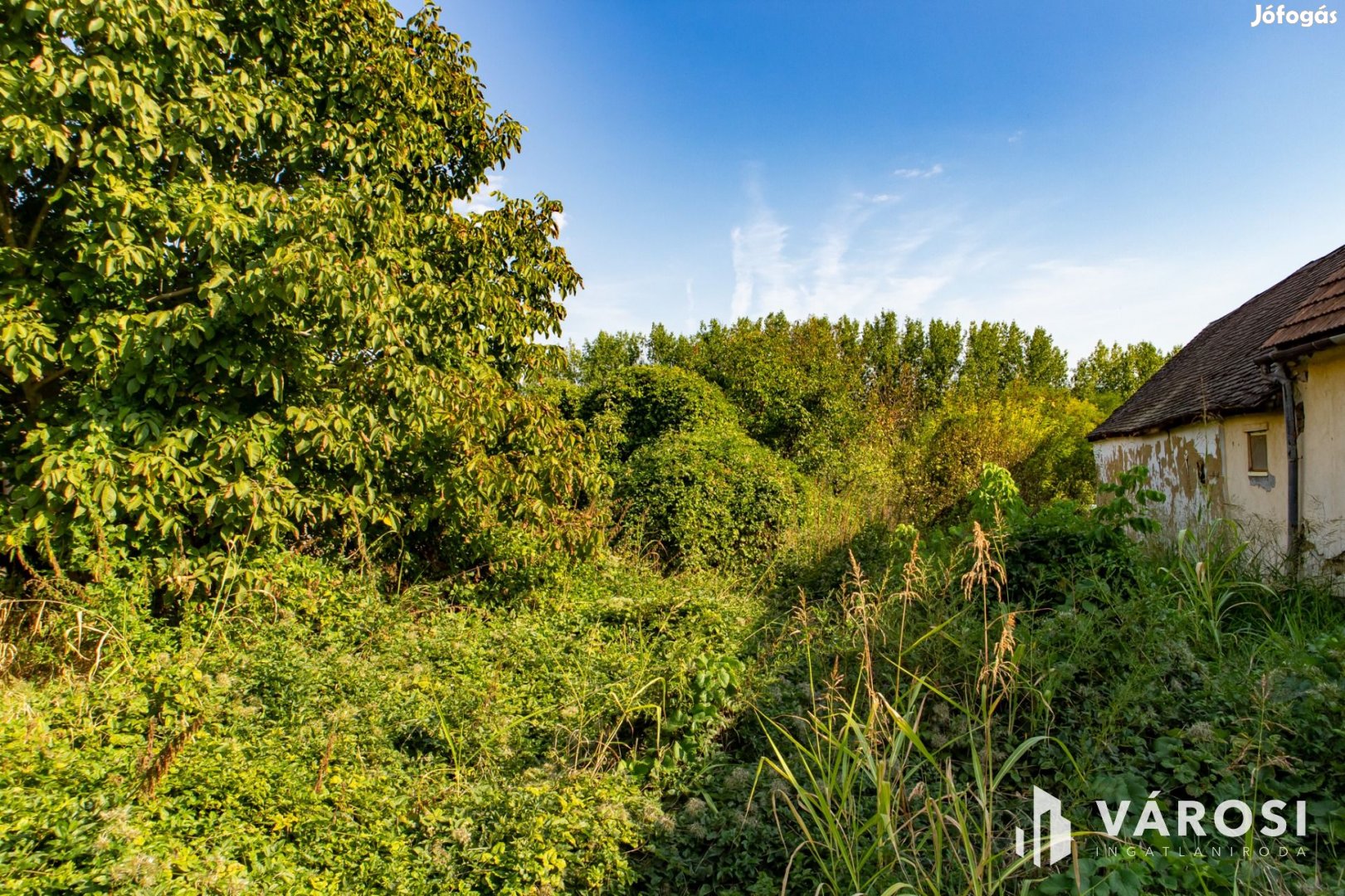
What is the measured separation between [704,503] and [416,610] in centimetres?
371

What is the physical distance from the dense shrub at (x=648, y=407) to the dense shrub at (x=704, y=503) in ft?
4.15

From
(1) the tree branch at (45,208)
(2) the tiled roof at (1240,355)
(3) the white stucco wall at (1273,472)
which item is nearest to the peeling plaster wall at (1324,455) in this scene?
(3) the white stucco wall at (1273,472)

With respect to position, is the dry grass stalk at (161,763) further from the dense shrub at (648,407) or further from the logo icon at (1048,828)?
the dense shrub at (648,407)

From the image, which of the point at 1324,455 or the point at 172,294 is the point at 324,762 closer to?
the point at 172,294

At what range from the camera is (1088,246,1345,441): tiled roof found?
5320 mm

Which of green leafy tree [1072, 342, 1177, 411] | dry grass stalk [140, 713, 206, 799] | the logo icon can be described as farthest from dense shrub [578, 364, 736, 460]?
green leafy tree [1072, 342, 1177, 411]

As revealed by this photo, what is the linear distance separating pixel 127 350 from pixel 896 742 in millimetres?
4642

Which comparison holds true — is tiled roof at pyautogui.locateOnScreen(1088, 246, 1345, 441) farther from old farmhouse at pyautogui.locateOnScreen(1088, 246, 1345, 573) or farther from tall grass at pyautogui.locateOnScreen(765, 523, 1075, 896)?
tall grass at pyautogui.locateOnScreen(765, 523, 1075, 896)

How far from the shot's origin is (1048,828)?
2.47 m

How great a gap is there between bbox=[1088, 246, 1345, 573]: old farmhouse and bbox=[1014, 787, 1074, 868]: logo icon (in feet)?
14.6

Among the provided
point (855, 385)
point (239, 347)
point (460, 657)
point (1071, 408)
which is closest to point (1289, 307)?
point (1071, 408)

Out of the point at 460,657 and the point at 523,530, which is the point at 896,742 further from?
the point at 523,530

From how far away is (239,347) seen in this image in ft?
13.7

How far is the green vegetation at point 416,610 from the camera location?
2.51 metres
